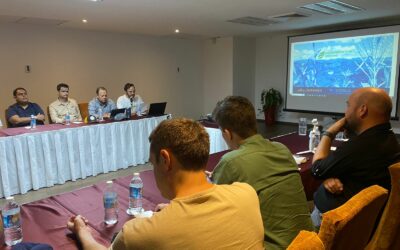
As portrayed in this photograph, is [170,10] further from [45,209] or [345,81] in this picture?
[345,81]

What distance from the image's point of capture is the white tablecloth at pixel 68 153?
3318 millimetres

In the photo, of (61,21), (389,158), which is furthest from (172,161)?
(61,21)

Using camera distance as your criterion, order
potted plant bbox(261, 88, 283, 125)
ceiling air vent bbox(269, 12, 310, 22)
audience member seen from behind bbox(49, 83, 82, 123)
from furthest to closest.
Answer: potted plant bbox(261, 88, 283, 125)
ceiling air vent bbox(269, 12, 310, 22)
audience member seen from behind bbox(49, 83, 82, 123)

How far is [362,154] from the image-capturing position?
4.94 feet

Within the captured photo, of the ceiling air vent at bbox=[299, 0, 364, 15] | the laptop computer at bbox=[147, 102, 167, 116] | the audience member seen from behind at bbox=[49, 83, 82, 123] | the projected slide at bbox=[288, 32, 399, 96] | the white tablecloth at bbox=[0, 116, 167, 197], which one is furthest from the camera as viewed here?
the projected slide at bbox=[288, 32, 399, 96]

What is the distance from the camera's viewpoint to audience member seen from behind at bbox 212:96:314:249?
4.00 feet

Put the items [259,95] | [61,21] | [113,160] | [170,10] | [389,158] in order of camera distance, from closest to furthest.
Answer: [389,158]
[113,160]
[170,10]
[61,21]
[259,95]

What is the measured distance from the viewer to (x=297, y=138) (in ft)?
10.0

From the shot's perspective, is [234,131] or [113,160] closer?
[234,131]

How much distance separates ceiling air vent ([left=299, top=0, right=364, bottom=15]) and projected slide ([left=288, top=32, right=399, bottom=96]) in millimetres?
1470

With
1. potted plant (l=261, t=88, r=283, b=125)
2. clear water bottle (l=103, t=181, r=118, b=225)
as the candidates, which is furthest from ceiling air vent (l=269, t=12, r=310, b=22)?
clear water bottle (l=103, t=181, r=118, b=225)

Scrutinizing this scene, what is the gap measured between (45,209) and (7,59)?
503 centimetres

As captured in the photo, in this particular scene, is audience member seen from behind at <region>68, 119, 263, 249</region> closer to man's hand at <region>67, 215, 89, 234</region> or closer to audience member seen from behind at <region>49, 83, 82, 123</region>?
man's hand at <region>67, 215, 89, 234</region>

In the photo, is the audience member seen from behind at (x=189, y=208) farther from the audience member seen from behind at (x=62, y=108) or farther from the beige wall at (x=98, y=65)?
the beige wall at (x=98, y=65)
